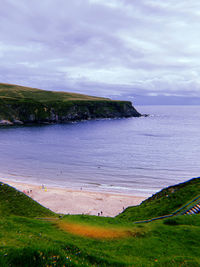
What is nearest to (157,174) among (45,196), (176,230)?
(45,196)

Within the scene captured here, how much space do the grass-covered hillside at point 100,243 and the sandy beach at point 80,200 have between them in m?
21.8

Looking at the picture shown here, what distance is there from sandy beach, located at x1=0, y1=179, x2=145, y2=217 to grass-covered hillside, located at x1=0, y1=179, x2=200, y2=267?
2178 centimetres

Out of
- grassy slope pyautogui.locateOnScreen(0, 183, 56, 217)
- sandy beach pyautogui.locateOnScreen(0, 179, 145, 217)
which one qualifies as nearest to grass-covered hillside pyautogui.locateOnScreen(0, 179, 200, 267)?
grassy slope pyautogui.locateOnScreen(0, 183, 56, 217)

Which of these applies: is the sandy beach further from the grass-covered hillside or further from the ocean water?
the grass-covered hillside

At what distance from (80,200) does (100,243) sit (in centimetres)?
3344

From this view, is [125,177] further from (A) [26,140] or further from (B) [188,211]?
(A) [26,140]

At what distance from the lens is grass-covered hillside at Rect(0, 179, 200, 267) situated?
7.58 m

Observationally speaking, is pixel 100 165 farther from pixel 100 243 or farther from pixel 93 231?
pixel 100 243

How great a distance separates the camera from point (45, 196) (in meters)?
47.4

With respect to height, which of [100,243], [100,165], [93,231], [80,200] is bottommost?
[80,200]

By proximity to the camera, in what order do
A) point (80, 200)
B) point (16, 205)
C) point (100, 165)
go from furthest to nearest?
point (100, 165) < point (80, 200) < point (16, 205)

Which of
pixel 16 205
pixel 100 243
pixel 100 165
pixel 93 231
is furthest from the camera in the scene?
pixel 100 165

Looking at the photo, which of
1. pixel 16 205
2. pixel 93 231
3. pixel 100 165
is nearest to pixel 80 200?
pixel 16 205

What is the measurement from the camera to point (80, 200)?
150ft
